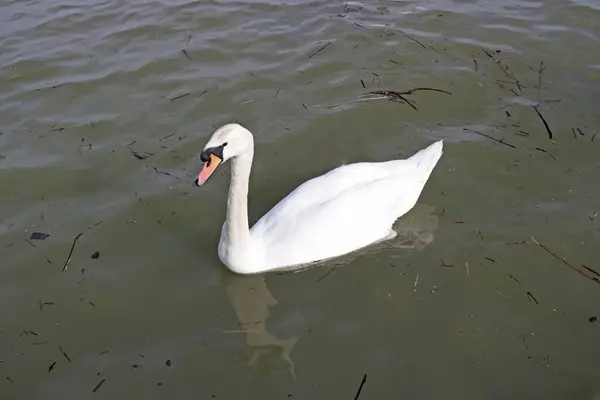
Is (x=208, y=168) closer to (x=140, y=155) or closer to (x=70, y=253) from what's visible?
(x=70, y=253)

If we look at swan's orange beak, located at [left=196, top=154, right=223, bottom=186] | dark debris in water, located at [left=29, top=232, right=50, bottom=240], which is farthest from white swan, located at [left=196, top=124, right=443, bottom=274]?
dark debris in water, located at [left=29, top=232, right=50, bottom=240]

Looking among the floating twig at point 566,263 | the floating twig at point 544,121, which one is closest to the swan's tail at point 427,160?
the floating twig at point 566,263

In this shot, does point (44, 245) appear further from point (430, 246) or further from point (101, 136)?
point (430, 246)

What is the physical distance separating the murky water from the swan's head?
1.29 meters

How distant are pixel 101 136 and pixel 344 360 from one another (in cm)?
423

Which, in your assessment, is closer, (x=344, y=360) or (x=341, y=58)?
(x=344, y=360)

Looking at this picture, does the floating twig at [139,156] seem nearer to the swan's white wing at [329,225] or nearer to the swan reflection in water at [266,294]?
the swan's white wing at [329,225]

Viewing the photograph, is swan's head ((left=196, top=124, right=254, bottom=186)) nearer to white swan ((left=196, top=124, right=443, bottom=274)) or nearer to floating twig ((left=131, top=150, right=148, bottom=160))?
white swan ((left=196, top=124, right=443, bottom=274))

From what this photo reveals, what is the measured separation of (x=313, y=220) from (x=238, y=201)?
693 mm

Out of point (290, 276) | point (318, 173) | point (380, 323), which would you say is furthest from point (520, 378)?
point (318, 173)

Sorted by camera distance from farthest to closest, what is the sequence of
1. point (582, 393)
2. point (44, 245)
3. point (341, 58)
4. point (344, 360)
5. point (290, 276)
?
point (341, 58), point (44, 245), point (290, 276), point (344, 360), point (582, 393)

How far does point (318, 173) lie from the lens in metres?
6.78

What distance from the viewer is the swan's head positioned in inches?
181

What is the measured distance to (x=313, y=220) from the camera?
5.38 meters
